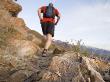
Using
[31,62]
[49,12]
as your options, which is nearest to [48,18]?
[49,12]

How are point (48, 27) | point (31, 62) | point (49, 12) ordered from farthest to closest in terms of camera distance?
point (48, 27) < point (49, 12) < point (31, 62)

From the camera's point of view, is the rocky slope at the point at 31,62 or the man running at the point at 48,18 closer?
the rocky slope at the point at 31,62

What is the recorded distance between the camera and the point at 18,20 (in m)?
20.4

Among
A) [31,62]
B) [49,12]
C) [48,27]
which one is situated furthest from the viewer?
[48,27]

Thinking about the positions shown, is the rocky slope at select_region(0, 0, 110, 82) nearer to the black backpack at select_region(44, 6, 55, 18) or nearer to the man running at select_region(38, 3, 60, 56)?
the man running at select_region(38, 3, 60, 56)

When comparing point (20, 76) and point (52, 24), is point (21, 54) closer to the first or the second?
point (52, 24)

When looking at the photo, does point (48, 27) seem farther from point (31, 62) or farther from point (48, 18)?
point (31, 62)

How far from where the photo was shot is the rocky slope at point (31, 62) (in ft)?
31.8

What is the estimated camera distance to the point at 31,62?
1381 cm

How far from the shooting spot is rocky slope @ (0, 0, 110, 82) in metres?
9.70

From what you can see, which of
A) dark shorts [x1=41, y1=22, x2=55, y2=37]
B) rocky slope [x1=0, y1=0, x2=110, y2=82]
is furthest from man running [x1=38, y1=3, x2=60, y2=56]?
rocky slope [x1=0, y1=0, x2=110, y2=82]

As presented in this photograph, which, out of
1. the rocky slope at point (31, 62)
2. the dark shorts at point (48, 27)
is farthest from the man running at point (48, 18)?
the rocky slope at point (31, 62)

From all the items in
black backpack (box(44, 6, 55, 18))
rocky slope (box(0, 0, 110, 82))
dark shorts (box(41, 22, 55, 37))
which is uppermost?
black backpack (box(44, 6, 55, 18))

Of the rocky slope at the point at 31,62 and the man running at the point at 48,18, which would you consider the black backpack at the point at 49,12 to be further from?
the rocky slope at the point at 31,62
